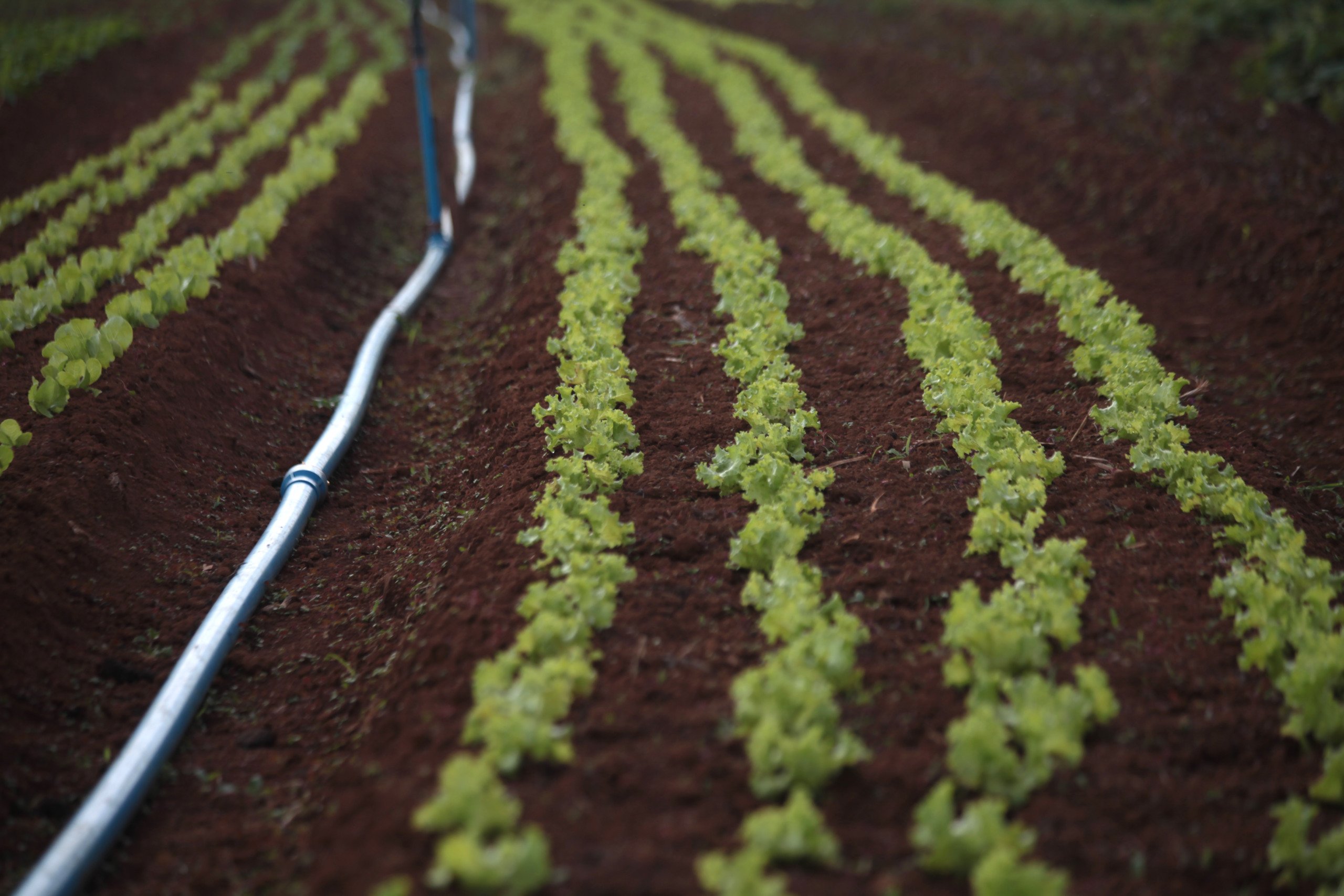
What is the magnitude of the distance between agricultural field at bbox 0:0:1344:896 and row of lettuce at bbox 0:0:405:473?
0.06 m

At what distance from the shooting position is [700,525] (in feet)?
14.6

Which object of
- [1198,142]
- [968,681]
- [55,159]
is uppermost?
[55,159]

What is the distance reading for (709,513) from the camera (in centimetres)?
457

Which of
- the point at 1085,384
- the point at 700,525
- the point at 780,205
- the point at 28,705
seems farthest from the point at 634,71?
the point at 28,705

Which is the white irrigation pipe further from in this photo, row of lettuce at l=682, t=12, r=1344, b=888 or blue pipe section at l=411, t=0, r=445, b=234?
row of lettuce at l=682, t=12, r=1344, b=888

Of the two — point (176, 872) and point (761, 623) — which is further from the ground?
point (761, 623)

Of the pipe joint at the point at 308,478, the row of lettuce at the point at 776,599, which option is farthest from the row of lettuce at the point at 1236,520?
the pipe joint at the point at 308,478

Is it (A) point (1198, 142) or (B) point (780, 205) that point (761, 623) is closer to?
(B) point (780, 205)

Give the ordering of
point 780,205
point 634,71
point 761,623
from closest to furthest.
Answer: point 761,623
point 780,205
point 634,71

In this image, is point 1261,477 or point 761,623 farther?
point 1261,477

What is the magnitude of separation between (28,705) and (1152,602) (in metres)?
4.77

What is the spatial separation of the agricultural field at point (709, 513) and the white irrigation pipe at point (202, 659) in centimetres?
15

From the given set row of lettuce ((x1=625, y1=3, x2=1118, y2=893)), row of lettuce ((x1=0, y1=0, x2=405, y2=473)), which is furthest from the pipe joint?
row of lettuce ((x1=625, y1=3, x2=1118, y2=893))

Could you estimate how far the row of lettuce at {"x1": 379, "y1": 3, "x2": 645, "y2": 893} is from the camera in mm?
2711
